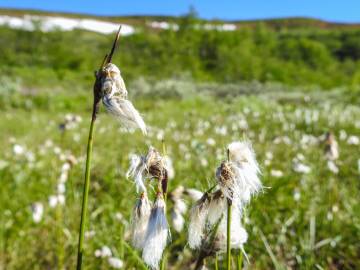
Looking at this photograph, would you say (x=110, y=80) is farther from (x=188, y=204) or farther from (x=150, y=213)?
(x=188, y=204)

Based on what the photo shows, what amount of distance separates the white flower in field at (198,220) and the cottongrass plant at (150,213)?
73 mm

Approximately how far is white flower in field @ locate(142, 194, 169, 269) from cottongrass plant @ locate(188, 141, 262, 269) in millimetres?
86

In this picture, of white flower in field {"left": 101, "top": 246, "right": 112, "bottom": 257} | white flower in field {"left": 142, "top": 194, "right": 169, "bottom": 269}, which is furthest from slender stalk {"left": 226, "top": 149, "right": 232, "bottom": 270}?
white flower in field {"left": 101, "top": 246, "right": 112, "bottom": 257}

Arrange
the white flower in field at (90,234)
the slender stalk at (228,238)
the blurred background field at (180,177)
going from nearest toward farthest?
the slender stalk at (228,238) < the blurred background field at (180,177) < the white flower in field at (90,234)

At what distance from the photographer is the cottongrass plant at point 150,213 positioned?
2.77 feet

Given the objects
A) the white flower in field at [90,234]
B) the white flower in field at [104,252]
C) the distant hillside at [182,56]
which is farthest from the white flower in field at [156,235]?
the distant hillside at [182,56]

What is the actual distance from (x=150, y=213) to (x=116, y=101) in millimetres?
202

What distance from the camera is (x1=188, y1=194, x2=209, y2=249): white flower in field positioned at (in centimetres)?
90

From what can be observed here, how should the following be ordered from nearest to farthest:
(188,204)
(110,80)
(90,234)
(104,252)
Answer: (110,80), (188,204), (104,252), (90,234)

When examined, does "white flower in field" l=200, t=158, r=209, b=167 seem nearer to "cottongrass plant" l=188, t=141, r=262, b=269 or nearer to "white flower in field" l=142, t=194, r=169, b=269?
"cottongrass plant" l=188, t=141, r=262, b=269

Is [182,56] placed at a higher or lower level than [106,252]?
higher

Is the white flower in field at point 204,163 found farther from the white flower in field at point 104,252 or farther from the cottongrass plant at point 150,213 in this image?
the cottongrass plant at point 150,213

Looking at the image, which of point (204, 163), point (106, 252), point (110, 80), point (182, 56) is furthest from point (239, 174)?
point (182, 56)

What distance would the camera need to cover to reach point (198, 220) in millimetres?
914
